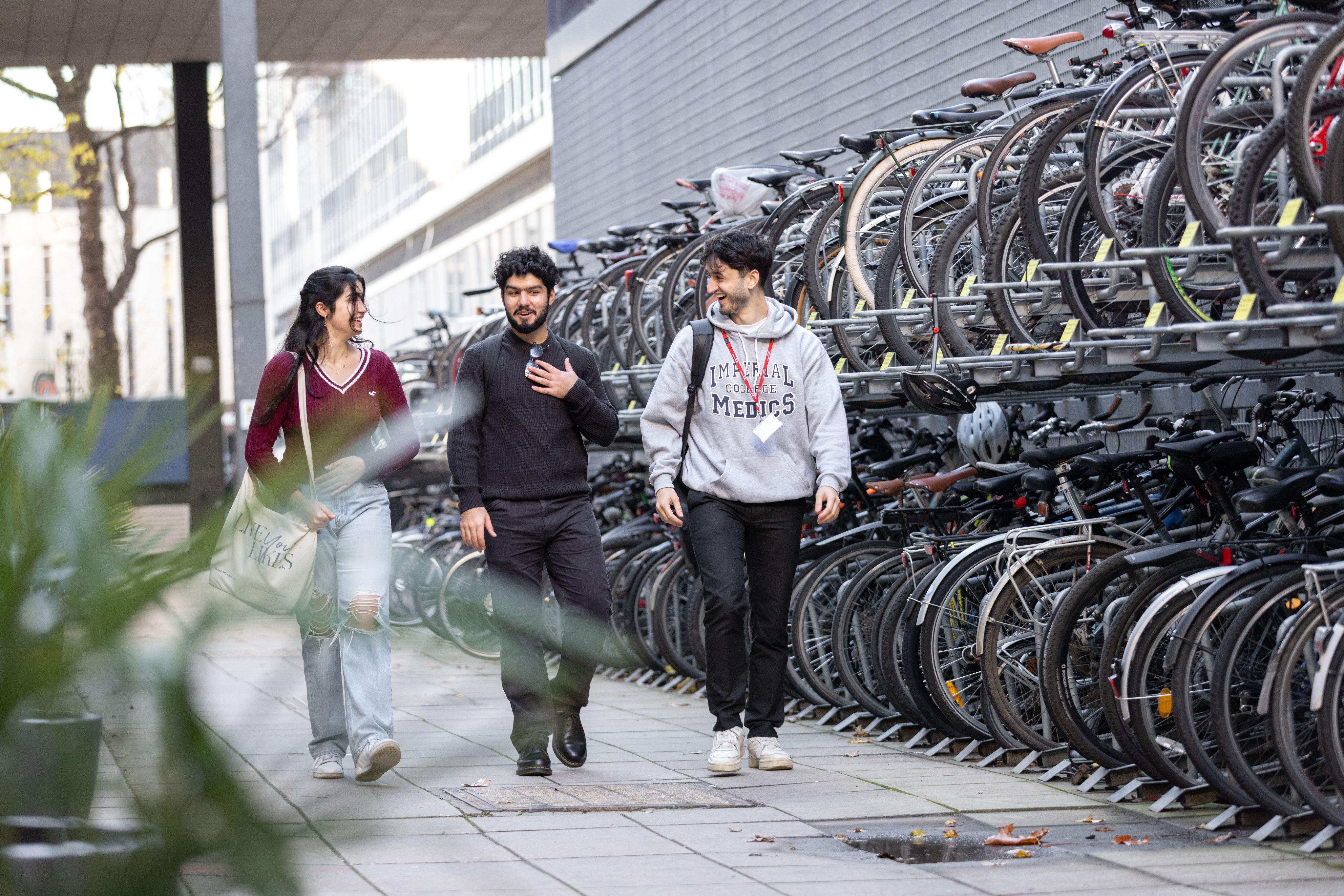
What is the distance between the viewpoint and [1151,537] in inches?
237

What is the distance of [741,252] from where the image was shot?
20.2ft

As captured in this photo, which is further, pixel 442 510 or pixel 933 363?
pixel 442 510

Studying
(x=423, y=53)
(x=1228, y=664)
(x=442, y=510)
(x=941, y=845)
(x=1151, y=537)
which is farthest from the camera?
(x=423, y=53)

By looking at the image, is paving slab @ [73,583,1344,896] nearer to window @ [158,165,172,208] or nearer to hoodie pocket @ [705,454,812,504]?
hoodie pocket @ [705,454,812,504]

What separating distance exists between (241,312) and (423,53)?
10517 mm

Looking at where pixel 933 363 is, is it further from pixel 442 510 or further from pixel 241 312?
pixel 442 510

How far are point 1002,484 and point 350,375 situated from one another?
8.34 feet

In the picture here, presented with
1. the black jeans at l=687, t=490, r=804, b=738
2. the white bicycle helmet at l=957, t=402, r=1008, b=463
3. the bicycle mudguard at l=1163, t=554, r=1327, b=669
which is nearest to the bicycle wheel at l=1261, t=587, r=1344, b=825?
the bicycle mudguard at l=1163, t=554, r=1327, b=669

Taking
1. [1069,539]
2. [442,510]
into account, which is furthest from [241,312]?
[1069,539]

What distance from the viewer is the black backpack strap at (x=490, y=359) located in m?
6.33

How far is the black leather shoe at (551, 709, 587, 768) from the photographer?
634cm

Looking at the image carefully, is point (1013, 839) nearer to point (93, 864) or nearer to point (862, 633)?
point (862, 633)

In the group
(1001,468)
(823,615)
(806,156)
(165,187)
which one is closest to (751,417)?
(1001,468)

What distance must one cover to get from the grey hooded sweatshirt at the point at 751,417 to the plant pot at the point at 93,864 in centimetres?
530
